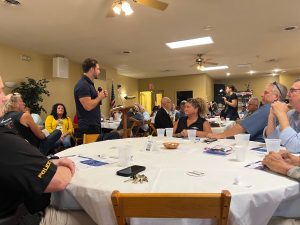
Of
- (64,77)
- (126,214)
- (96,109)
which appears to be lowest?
(126,214)

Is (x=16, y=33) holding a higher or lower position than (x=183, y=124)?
higher

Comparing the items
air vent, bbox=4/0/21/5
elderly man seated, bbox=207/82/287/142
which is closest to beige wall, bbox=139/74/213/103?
elderly man seated, bbox=207/82/287/142

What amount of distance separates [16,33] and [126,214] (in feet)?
16.9

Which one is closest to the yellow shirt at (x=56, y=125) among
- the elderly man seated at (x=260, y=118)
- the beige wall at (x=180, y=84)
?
the elderly man seated at (x=260, y=118)

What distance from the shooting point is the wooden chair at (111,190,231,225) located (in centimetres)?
87

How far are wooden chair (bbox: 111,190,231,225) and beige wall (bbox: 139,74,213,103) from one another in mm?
10859

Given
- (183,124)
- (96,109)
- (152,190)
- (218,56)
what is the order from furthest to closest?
(218,56), (183,124), (96,109), (152,190)

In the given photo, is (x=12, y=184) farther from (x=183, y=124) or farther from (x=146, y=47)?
(x=146, y=47)

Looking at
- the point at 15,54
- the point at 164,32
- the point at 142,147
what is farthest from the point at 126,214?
the point at 15,54

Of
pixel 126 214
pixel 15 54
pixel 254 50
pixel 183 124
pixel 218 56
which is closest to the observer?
pixel 126 214

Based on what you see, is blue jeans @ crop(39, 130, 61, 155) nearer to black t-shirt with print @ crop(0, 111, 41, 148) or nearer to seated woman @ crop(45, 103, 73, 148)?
black t-shirt with print @ crop(0, 111, 41, 148)

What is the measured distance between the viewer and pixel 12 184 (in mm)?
971

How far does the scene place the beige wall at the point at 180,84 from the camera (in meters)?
11.8

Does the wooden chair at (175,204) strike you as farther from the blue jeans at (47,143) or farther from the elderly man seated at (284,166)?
the blue jeans at (47,143)
